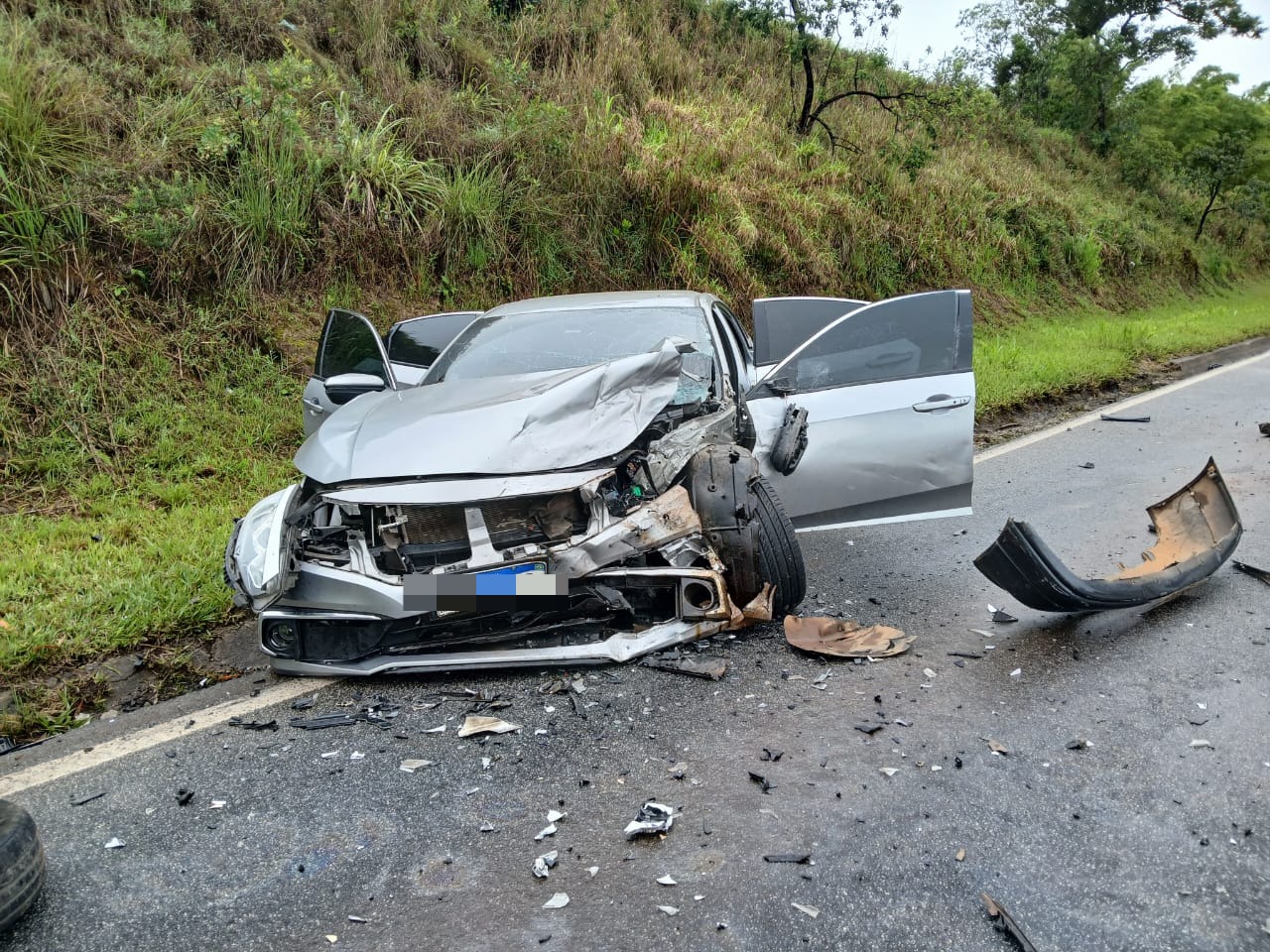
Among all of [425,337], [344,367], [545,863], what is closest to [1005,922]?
[545,863]

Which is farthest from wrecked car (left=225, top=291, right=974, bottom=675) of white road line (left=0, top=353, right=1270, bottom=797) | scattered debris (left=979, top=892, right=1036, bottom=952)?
scattered debris (left=979, top=892, right=1036, bottom=952)

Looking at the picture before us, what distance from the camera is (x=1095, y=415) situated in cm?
955

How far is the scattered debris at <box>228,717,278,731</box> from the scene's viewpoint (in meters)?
3.46

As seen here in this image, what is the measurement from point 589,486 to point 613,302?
6.25ft

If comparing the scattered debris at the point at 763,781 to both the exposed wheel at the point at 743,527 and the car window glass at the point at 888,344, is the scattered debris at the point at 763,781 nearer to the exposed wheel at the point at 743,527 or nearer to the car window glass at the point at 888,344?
the exposed wheel at the point at 743,527

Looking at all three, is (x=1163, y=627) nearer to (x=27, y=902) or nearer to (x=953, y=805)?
(x=953, y=805)

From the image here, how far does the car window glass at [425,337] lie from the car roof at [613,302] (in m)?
0.48

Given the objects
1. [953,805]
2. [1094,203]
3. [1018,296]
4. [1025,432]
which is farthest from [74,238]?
[1094,203]

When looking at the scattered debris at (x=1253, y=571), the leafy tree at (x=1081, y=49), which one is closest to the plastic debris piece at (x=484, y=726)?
the scattered debris at (x=1253, y=571)

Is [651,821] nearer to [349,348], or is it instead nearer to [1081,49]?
[349,348]

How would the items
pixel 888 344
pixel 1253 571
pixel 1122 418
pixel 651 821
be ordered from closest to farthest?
pixel 651 821 < pixel 1253 571 < pixel 888 344 < pixel 1122 418

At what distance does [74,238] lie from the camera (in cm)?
709

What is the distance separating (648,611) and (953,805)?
58.8 inches

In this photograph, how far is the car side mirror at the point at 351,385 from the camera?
4777mm
